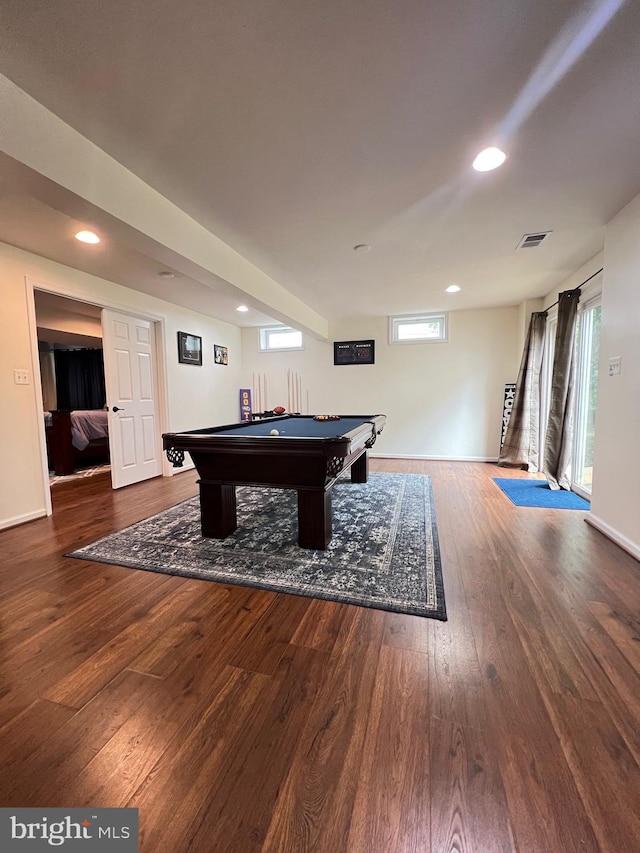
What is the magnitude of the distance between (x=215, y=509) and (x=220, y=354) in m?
3.87

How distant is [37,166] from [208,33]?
37.1 inches

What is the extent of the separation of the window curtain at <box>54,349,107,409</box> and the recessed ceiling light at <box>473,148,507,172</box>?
8367mm

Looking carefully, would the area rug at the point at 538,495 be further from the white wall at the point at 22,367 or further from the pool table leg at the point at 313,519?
the white wall at the point at 22,367

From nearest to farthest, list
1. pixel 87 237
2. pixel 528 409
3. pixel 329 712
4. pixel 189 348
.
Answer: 1. pixel 329 712
2. pixel 87 237
3. pixel 528 409
4. pixel 189 348

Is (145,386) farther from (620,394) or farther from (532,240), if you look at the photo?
(620,394)

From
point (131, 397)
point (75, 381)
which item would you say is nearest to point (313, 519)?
point (131, 397)

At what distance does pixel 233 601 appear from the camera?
1.84 m

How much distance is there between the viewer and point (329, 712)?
1.19 metres

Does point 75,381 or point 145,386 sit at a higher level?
point 75,381

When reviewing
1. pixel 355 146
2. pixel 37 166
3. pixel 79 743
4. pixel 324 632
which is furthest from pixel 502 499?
pixel 37 166

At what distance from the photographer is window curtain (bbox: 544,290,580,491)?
3.67 meters

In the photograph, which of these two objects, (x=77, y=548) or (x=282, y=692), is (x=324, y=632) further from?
(x=77, y=548)

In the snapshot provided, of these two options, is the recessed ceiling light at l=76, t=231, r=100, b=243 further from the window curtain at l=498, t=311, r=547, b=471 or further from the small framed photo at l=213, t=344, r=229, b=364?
the window curtain at l=498, t=311, r=547, b=471

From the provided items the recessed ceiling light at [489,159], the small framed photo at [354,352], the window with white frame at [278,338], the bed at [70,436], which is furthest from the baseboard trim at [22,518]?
the small framed photo at [354,352]
